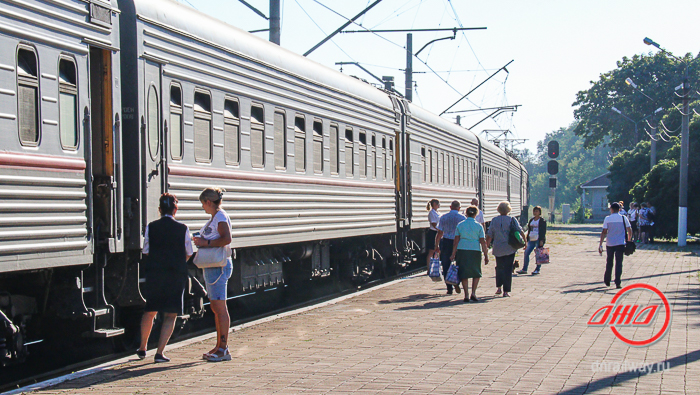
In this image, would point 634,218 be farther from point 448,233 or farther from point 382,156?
point 448,233

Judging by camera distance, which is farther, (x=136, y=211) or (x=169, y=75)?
(x=169, y=75)

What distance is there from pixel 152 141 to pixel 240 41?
284 cm

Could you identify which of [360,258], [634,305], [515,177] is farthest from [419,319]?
[515,177]

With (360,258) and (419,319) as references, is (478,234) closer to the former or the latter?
(419,319)

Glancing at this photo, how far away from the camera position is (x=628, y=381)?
24.6 ft

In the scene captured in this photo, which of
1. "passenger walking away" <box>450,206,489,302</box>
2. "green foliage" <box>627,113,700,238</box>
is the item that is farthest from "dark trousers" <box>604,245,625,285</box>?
"green foliage" <box>627,113,700,238</box>

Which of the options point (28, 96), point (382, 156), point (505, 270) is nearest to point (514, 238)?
point (505, 270)

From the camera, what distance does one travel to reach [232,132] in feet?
37.0

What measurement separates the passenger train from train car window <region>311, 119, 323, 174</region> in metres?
0.04

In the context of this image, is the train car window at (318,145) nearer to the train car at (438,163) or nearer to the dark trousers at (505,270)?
the dark trousers at (505,270)

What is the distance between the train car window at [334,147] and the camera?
48.9ft

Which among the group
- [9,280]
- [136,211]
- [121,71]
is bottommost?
[9,280]

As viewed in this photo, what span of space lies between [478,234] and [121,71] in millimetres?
6876

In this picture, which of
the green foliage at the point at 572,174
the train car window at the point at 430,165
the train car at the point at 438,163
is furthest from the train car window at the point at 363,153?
the green foliage at the point at 572,174
